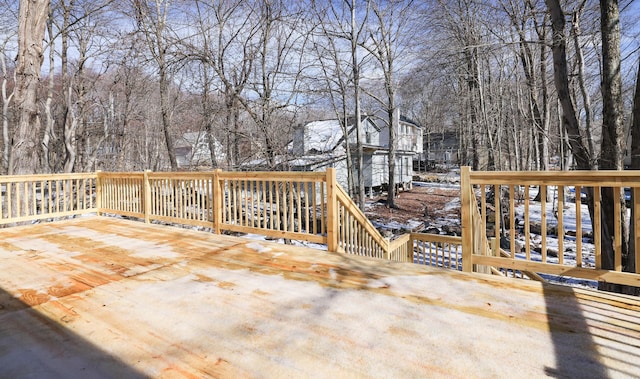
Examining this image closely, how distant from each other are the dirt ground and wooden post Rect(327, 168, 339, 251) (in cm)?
771

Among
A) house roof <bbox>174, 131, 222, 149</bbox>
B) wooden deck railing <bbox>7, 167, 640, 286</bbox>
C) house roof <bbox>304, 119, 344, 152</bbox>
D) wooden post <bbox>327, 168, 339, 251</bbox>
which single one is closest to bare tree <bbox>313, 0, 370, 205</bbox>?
house roof <bbox>304, 119, 344, 152</bbox>

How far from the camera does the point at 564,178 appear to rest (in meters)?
2.40

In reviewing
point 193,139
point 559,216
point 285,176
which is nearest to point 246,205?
point 285,176

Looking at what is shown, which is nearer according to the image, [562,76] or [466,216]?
[466,216]

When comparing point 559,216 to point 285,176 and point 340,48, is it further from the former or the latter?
point 340,48

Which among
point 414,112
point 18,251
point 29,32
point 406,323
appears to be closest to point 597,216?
point 406,323

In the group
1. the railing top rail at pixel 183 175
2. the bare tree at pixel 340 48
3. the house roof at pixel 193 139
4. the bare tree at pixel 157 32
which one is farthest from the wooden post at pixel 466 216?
the house roof at pixel 193 139

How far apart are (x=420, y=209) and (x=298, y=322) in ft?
43.9

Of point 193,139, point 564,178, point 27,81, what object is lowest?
point 564,178

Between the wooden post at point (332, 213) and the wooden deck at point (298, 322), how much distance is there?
0.50 metres

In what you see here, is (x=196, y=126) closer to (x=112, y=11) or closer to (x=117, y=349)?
(x=112, y=11)

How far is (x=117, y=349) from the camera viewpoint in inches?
63.3

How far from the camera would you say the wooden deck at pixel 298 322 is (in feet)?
4.79

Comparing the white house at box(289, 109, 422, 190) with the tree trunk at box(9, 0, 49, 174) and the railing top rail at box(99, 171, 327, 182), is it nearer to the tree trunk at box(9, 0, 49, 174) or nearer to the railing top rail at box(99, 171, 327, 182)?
the tree trunk at box(9, 0, 49, 174)
